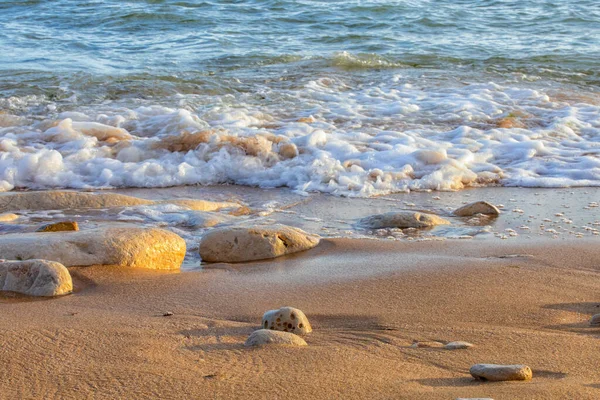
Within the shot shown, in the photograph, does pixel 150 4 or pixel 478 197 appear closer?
pixel 478 197

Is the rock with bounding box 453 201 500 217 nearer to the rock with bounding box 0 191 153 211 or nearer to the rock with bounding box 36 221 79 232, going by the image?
the rock with bounding box 0 191 153 211

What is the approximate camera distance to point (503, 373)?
210 cm

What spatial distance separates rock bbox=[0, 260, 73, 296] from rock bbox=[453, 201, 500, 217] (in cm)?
254

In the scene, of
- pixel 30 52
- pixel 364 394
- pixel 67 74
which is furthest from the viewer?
pixel 30 52

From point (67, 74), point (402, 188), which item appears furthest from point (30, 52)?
point (402, 188)

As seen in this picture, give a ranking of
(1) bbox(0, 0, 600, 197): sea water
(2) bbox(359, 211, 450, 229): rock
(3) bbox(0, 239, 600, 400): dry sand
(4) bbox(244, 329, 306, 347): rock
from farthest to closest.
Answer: (1) bbox(0, 0, 600, 197): sea water
(2) bbox(359, 211, 450, 229): rock
(4) bbox(244, 329, 306, 347): rock
(3) bbox(0, 239, 600, 400): dry sand

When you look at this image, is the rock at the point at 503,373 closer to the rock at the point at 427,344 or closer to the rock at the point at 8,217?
the rock at the point at 427,344

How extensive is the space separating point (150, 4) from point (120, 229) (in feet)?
34.6

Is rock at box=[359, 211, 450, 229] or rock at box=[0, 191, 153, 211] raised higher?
rock at box=[0, 191, 153, 211]

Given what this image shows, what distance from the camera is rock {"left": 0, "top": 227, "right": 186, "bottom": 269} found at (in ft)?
11.4

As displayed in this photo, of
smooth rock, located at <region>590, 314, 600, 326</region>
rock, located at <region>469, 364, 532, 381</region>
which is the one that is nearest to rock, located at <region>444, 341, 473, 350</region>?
rock, located at <region>469, 364, 532, 381</region>

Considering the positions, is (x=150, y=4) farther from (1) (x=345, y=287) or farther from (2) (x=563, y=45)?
(1) (x=345, y=287)

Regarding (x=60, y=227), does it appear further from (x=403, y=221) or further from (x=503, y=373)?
(x=503, y=373)

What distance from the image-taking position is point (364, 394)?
2.03 m
